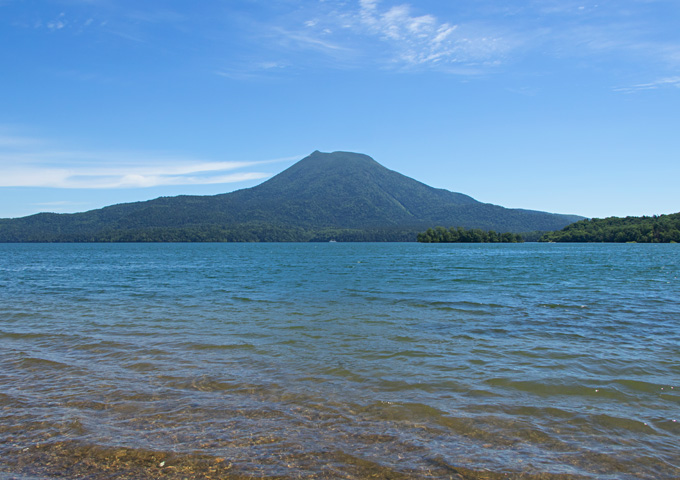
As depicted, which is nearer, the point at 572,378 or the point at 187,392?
the point at 187,392

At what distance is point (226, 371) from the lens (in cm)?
1108

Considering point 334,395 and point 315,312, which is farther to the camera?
point 315,312

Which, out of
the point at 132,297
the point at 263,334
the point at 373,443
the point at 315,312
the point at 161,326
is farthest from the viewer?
the point at 132,297

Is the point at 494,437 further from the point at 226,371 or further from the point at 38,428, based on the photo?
the point at 38,428

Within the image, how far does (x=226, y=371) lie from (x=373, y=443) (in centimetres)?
529

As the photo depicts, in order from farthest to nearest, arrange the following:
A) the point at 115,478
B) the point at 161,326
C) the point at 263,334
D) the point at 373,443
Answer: the point at 161,326, the point at 263,334, the point at 373,443, the point at 115,478

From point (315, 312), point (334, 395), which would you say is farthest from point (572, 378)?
point (315, 312)

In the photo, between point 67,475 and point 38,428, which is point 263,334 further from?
point 67,475

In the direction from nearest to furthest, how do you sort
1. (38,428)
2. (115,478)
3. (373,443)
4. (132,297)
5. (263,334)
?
(115,478) < (373,443) < (38,428) < (263,334) < (132,297)

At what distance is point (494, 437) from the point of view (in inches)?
287

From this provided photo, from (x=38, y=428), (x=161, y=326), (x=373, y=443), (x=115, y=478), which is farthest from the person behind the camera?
(x=161, y=326)

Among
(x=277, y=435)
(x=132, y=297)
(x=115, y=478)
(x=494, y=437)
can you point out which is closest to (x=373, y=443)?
(x=277, y=435)

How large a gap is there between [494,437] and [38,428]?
7776 mm

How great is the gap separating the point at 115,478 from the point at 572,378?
973cm
